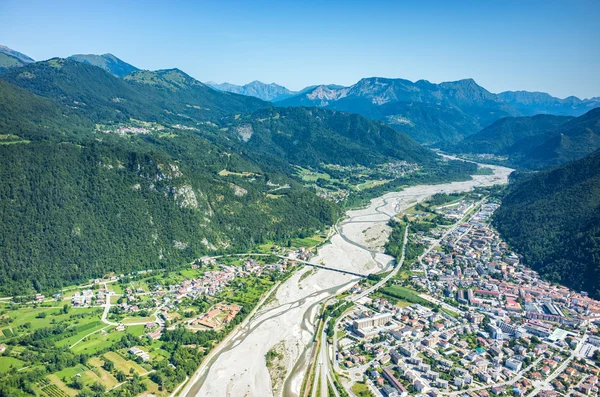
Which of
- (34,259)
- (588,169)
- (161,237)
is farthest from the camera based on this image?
(588,169)

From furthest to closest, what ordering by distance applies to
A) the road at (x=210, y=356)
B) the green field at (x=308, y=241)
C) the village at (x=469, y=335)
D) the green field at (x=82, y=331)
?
the green field at (x=308, y=241) → the green field at (x=82, y=331) → the village at (x=469, y=335) → the road at (x=210, y=356)

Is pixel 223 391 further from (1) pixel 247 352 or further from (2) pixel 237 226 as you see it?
(2) pixel 237 226

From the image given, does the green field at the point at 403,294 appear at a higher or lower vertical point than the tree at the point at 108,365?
higher

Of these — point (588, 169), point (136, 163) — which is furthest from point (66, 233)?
point (588, 169)

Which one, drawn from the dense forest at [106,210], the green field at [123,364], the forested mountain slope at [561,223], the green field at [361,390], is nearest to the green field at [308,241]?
the dense forest at [106,210]

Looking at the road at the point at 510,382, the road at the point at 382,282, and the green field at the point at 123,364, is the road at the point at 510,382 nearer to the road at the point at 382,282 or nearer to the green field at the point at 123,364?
the road at the point at 382,282

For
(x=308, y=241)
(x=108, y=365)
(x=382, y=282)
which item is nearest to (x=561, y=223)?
(x=382, y=282)

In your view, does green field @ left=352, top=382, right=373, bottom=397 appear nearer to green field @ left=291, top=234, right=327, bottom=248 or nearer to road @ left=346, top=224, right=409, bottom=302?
road @ left=346, top=224, right=409, bottom=302
